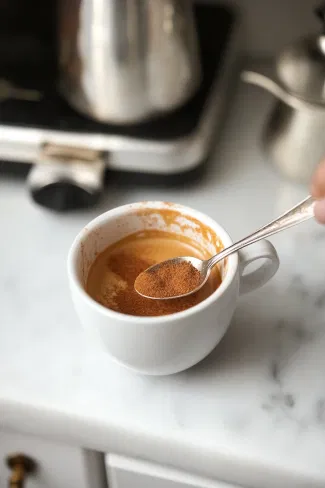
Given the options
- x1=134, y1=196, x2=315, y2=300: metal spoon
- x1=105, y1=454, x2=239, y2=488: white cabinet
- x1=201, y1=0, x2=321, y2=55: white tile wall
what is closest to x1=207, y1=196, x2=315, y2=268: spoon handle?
x1=134, y1=196, x2=315, y2=300: metal spoon

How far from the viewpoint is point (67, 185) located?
51 cm

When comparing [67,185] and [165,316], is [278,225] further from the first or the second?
[67,185]

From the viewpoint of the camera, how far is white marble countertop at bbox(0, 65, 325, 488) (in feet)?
1.22

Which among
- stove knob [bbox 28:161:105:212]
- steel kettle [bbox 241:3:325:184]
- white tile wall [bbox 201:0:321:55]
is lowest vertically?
stove knob [bbox 28:161:105:212]

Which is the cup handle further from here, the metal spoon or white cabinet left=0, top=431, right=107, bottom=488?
white cabinet left=0, top=431, right=107, bottom=488

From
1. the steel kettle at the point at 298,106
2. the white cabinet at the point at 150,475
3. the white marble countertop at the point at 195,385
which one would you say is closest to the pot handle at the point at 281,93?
the steel kettle at the point at 298,106

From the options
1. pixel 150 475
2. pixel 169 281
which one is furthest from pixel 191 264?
pixel 150 475

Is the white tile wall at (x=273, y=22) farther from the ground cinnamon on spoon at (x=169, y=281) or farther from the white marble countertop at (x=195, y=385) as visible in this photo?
the ground cinnamon on spoon at (x=169, y=281)

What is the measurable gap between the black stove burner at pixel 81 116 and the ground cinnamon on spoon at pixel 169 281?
0.51 feet

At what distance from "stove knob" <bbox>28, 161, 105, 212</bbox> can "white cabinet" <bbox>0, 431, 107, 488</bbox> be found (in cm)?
19

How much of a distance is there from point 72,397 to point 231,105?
1.24 ft

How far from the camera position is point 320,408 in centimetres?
39

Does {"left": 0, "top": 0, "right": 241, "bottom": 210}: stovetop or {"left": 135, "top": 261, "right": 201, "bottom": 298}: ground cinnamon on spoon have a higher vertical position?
{"left": 0, "top": 0, "right": 241, "bottom": 210}: stovetop

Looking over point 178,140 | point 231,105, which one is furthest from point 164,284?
point 231,105
